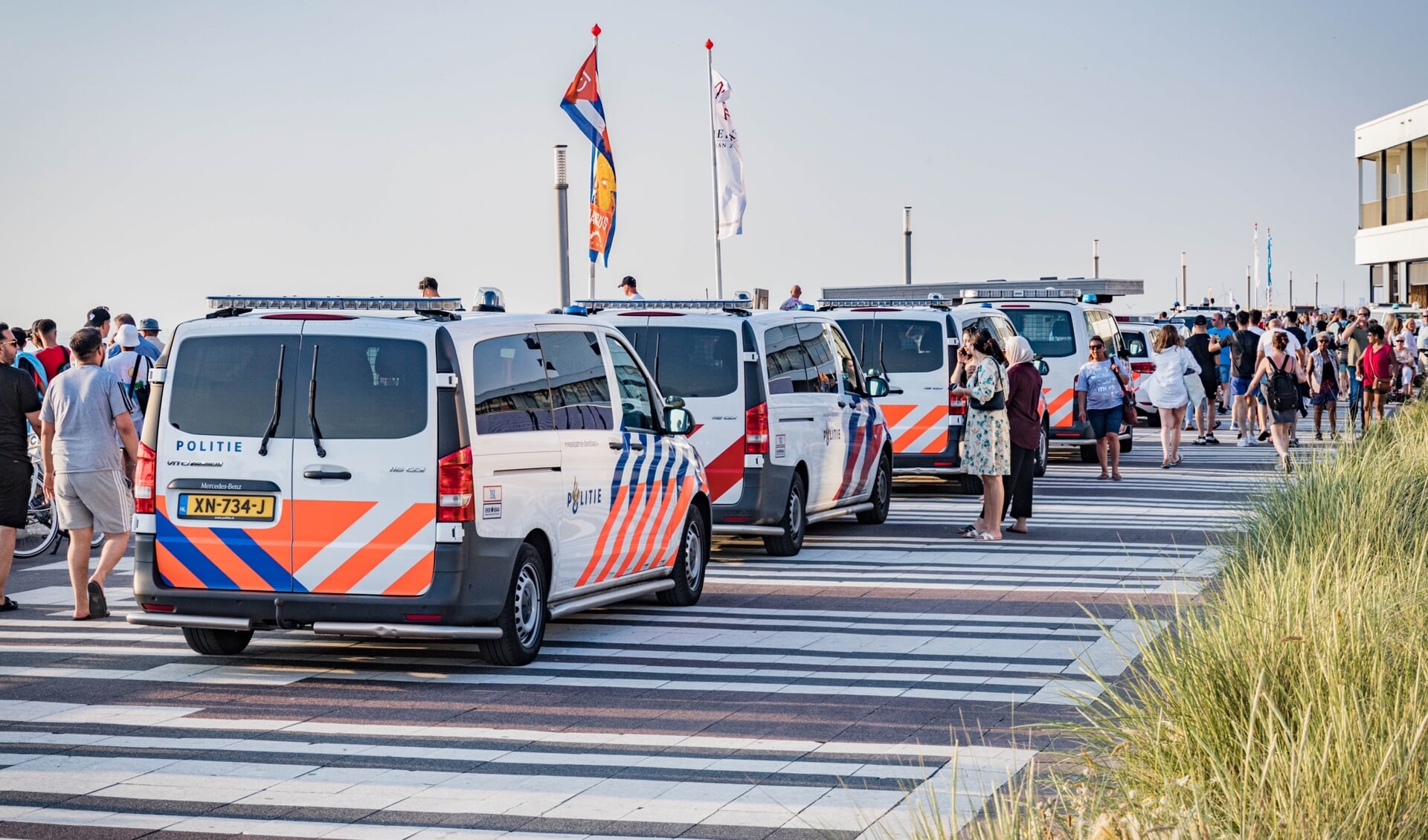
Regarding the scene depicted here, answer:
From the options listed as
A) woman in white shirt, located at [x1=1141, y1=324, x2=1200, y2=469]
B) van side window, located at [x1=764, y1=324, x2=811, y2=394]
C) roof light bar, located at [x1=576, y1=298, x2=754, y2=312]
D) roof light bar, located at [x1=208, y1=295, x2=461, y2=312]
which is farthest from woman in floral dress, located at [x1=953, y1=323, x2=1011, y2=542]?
woman in white shirt, located at [x1=1141, y1=324, x2=1200, y2=469]

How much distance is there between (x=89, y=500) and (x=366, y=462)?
10.4ft

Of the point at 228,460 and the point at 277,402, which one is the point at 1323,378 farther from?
the point at 228,460

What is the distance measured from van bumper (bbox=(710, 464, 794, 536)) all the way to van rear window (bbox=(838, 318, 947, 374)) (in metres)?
5.79

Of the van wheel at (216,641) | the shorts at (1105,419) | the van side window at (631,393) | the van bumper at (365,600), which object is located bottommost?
the van wheel at (216,641)

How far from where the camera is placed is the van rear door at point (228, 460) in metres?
9.45

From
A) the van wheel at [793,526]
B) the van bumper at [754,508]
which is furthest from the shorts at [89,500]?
the van wheel at [793,526]

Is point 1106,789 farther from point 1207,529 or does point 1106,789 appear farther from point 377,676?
point 1207,529

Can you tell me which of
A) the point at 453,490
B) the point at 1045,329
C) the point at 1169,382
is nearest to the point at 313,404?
the point at 453,490

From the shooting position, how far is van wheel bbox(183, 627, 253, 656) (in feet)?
33.2

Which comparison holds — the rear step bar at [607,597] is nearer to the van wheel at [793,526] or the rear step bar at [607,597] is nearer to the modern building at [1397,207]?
the van wheel at [793,526]

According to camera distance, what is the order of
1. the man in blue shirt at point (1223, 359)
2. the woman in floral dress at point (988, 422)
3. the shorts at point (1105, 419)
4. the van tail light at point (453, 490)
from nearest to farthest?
the van tail light at point (453, 490) → the woman in floral dress at point (988, 422) → the shorts at point (1105, 419) → the man in blue shirt at point (1223, 359)

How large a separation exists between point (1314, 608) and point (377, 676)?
5077 millimetres

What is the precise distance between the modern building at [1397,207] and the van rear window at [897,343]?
133ft

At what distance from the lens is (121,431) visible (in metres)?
11.6
